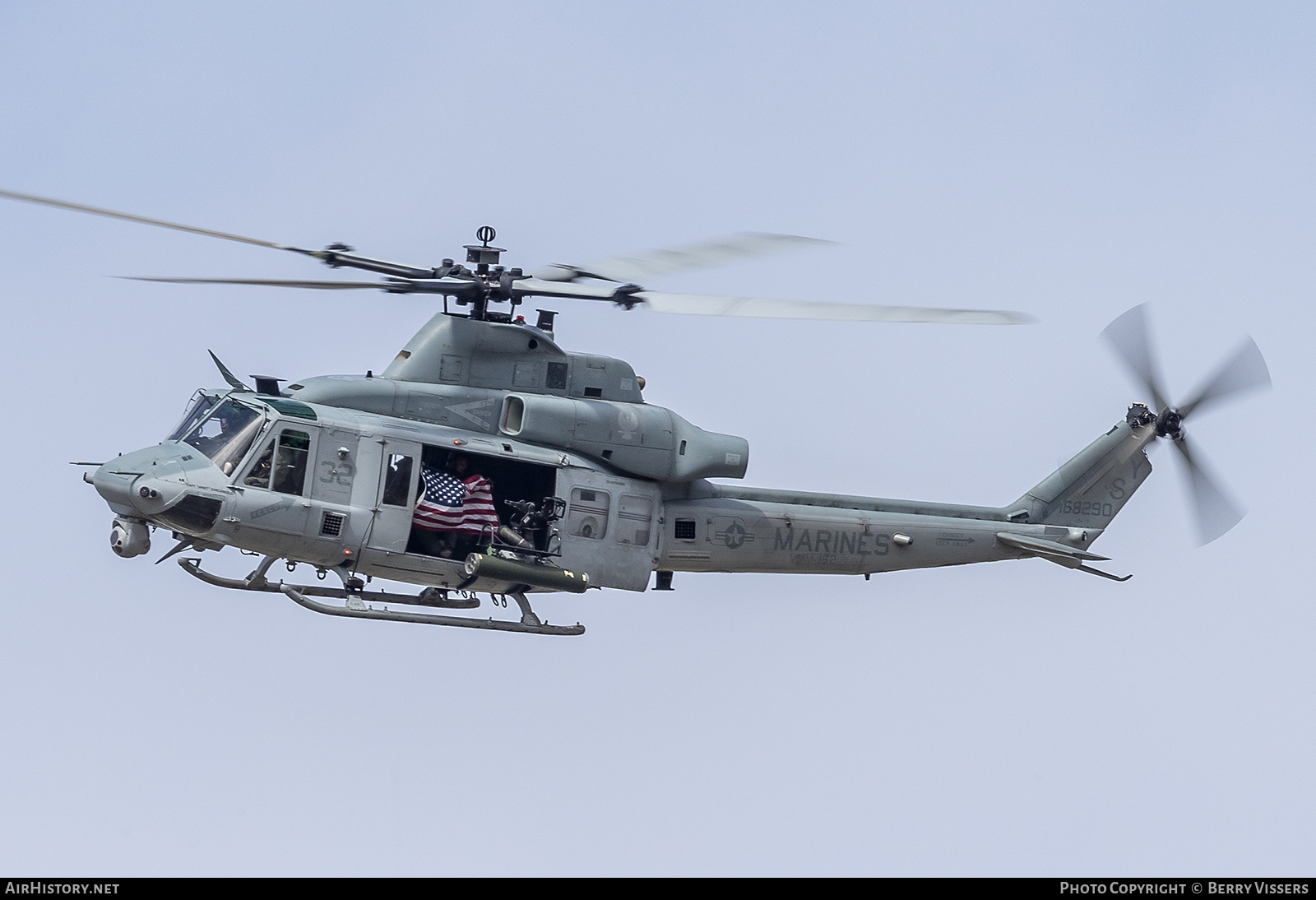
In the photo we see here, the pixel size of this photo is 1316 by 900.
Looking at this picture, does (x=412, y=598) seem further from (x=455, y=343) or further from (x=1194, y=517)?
(x=1194, y=517)

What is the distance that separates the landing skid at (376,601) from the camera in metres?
17.4

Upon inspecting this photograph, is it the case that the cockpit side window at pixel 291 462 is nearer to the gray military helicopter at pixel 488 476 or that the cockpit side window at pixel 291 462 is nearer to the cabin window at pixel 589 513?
the gray military helicopter at pixel 488 476

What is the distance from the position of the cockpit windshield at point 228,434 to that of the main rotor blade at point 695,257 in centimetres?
389

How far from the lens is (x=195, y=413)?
698 inches

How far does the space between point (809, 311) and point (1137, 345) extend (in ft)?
21.4

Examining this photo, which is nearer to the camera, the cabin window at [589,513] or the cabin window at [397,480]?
the cabin window at [397,480]

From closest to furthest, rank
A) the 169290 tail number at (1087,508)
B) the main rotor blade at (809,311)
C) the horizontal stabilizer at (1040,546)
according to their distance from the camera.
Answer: the main rotor blade at (809,311) < the horizontal stabilizer at (1040,546) < the 169290 tail number at (1087,508)

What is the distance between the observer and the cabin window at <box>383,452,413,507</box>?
57.8 feet

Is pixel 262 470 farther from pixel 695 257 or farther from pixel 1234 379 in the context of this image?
pixel 1234 379

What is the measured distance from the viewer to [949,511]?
2111 centimetres

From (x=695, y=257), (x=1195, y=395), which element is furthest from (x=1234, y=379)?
(x=695, y=257)

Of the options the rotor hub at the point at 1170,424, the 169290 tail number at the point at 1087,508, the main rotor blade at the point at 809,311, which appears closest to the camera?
the main rotor blade at the point at 809,311

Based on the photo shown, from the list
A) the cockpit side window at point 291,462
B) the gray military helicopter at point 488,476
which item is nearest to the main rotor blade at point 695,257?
the gray military helicopter at point 488,476

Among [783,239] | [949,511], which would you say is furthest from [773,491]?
[783,239]
